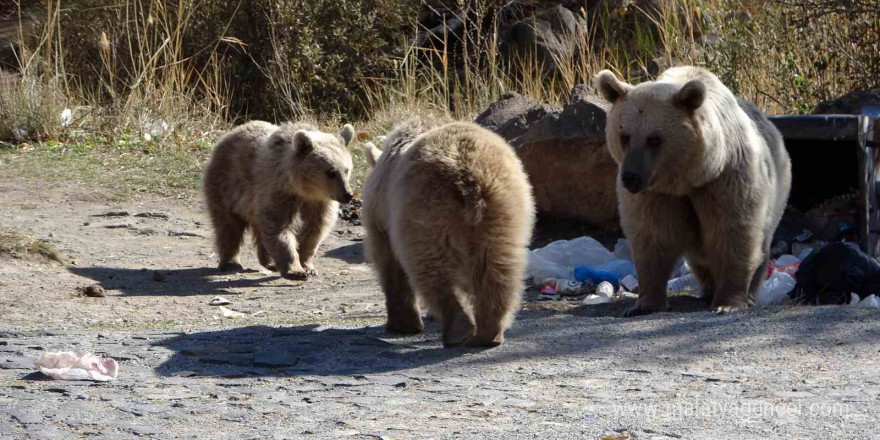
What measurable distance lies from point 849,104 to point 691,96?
4.40 meters

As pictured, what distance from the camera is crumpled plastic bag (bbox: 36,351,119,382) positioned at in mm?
4609

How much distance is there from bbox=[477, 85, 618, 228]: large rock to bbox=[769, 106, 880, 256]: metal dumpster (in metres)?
1.52

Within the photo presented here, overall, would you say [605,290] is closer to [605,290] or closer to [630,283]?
[605,290]

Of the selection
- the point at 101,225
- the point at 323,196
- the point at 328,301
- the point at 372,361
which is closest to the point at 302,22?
the point at 101,225

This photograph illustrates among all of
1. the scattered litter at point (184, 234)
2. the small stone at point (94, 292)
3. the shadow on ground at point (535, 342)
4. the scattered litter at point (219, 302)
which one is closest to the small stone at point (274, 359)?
the shadow on ground at point (535, 342)

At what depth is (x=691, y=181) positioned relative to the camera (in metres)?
6.16

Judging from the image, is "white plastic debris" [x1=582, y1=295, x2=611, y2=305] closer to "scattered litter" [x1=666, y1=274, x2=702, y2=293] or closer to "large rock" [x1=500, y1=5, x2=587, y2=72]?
"scattered litter" [x1=666, y1=274, x2=702, y2=293]

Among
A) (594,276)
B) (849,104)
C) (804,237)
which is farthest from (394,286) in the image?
(849,104)

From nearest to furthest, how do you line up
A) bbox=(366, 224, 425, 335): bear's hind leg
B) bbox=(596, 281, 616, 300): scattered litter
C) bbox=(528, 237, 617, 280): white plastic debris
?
bbox=(366, 224, 425, 335): bear's hind leg
bbox=(596, 281, 616, 300): scattered litter
bbox=(528, 237, 617, 280): white plastic debris

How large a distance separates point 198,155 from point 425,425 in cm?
900

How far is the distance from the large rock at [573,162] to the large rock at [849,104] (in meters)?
1.92

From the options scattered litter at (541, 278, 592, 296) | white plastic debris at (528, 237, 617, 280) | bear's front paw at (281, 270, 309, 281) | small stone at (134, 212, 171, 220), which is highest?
small stone at (134, 212, 171, 220)

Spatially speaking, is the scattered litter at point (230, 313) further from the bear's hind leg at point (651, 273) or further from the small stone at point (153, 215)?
the small stone at point (153, 215)

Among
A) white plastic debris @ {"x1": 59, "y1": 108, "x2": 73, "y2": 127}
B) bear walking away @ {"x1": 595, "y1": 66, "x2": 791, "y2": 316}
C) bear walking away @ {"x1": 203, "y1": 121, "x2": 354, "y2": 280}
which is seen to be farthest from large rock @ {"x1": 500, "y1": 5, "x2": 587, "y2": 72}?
bear walking away @ {"x1": 595, "y1": 66, "x2": 791, "y2": 316}
